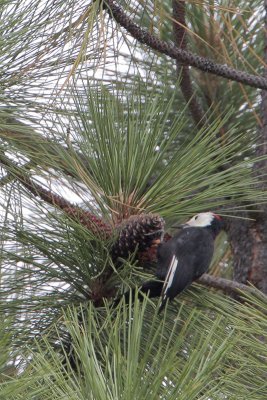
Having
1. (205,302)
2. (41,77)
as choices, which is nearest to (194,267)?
(205,302)

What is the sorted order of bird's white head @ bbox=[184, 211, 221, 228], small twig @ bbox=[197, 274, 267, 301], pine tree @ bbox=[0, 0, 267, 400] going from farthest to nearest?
bird's white head @ bbox=[184, 211, 221, 228], small twig @ bbox=[197, 274, 267, 301], pine tree @ bbox=[0, 0, 267, 400]

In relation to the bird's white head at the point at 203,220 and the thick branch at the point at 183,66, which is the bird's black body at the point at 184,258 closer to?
the bird's white head at the point at 203,220

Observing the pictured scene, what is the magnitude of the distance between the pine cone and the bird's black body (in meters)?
0.04

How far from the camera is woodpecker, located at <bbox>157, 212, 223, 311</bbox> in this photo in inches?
66.0

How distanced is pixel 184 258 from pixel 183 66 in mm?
382

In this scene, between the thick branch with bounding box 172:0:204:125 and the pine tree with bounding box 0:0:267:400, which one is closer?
the pine tree with bounding box 0:0:267:400

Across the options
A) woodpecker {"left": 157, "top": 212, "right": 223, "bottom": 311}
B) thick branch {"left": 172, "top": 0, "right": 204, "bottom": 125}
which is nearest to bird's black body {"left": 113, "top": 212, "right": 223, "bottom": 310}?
woodpecker {"left": 157, "top": 212, "right": 223, "bottom": 311}

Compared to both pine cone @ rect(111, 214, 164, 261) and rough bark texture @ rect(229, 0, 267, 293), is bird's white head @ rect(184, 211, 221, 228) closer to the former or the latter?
rough bark texture @ rect(229, 0, 267, 293)

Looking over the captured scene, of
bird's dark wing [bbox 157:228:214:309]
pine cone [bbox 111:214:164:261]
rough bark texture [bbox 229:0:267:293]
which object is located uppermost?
pine cone [bbox 111:214:164:261]

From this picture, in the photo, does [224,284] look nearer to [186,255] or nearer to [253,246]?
[186,255]

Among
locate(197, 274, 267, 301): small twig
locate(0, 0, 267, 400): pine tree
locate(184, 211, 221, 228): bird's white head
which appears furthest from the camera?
locate(184, 211, 221, 228): bird's white head

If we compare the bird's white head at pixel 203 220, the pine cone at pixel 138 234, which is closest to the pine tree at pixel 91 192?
the pine cone at pixel 138 234

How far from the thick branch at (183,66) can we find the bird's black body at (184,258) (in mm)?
207

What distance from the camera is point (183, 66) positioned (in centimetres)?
202
